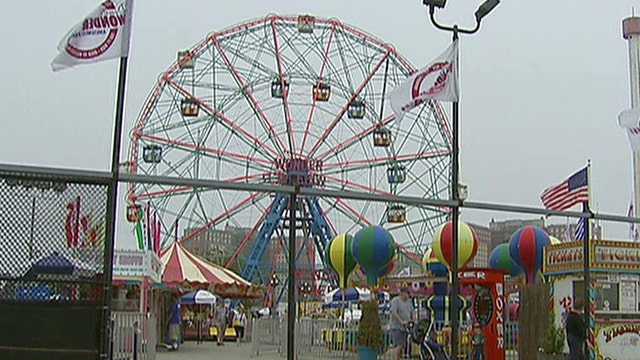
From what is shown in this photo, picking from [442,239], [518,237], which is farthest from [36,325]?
[518,237]

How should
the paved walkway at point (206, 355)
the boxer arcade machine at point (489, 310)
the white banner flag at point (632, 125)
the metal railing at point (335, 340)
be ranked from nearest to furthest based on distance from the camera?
the white banner flag at point (632, 125) → the boxer arcade machine at point (489, 310) → the metal railing at point (335, 340) → the paved walkway at point (206, 355)

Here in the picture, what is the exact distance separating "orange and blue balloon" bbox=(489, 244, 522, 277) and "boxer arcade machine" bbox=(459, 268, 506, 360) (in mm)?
6419

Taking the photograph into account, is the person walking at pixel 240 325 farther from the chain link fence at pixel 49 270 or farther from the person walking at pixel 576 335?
the chain link fence at pixel 49 270

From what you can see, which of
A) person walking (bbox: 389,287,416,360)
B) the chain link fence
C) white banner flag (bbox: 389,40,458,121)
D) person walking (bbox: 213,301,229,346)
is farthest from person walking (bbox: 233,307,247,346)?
the chain link fence

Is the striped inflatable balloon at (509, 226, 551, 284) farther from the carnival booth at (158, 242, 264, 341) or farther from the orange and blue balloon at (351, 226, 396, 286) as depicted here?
the carnival booth at (158, 242, 264, 341)

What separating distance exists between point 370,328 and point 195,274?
8.98 meters

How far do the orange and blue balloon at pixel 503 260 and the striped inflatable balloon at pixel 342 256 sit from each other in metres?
3.91

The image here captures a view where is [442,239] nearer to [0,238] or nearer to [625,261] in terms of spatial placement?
[625,261]

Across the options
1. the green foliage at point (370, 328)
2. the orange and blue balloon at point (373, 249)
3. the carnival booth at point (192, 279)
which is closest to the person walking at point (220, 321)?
the carnival booth at point (192, 279)

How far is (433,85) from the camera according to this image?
11531mm

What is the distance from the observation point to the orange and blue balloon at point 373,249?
23969 mm

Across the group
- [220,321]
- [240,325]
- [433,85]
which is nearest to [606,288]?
[433,85]

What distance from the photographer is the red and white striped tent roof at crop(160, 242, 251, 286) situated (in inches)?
982

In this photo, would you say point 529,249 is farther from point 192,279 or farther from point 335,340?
point 192,279
